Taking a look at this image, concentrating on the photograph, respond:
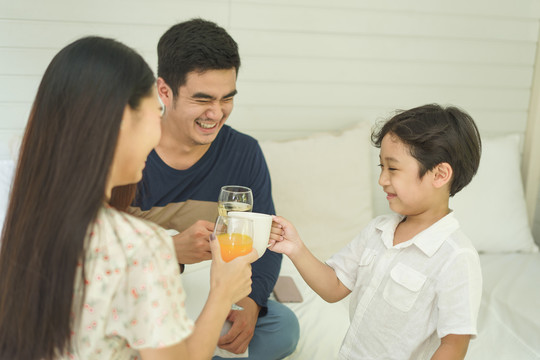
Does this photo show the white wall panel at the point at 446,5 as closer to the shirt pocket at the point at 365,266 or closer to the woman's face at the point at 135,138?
the shirt pocket at the point at 365,266

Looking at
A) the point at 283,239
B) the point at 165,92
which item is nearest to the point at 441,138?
the point at 283,239

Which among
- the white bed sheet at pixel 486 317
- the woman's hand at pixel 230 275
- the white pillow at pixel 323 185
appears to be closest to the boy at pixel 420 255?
the woman's hand at pixel 230 275

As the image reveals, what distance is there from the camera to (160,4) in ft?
8.01

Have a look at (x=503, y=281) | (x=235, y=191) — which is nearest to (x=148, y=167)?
(x=235, y=191)

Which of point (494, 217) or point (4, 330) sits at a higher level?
point (4, 330)

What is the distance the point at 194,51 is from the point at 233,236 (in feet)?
2.52

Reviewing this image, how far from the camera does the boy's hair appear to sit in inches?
51.1

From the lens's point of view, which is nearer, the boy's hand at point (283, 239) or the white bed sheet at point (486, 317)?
the boy's hand at point (283, 239)

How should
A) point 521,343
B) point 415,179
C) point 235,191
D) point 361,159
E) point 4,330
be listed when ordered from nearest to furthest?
point 4,330 → point 415,179 → point 235,191 → point 521,343 → point 361,159

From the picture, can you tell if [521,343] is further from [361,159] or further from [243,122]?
[243,122]

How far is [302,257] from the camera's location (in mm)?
1421

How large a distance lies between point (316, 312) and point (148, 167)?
0.86m

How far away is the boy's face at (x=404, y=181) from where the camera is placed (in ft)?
4.34

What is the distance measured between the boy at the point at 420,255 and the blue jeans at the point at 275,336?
39 cm
